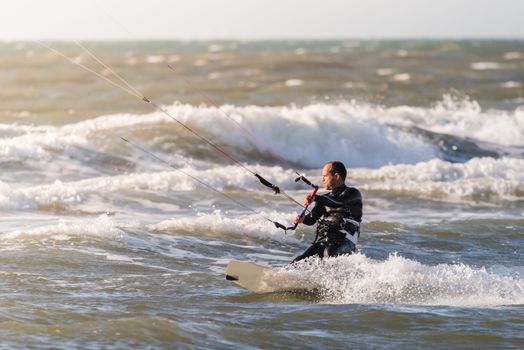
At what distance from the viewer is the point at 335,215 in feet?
34.6

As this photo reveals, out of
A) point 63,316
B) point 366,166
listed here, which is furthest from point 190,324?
point 366,166

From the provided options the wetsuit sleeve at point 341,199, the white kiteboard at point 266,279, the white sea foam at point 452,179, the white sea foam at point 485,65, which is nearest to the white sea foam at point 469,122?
the white sea foam at point 452,179

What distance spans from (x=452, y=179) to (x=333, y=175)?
34.5 feet

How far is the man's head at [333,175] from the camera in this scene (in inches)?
412

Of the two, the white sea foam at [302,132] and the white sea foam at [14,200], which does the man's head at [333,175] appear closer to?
the white sea foam at [14,200]

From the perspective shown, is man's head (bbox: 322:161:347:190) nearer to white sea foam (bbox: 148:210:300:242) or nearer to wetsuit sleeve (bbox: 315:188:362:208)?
wetsuit sleeve (bbox: 315:188:362:208)

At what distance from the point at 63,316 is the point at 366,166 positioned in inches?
651

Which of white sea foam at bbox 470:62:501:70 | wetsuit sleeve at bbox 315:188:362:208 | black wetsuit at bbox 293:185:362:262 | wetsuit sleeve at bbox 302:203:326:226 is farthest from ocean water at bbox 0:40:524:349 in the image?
white sea foam at bbox 470:62:501:70

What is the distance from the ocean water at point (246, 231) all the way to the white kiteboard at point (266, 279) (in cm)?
7

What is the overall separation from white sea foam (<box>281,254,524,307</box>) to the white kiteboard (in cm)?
6

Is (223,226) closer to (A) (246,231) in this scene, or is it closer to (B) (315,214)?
(A) (246,231)

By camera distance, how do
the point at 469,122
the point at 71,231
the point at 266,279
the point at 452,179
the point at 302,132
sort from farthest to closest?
the point at 469,122, the point at 302,132, the point at 452,179, the point at 71,231, the point at 266,279

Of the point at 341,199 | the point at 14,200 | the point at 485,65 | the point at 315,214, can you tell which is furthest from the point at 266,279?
the point at 485,65

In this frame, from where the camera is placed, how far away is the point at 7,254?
37.8 ft
